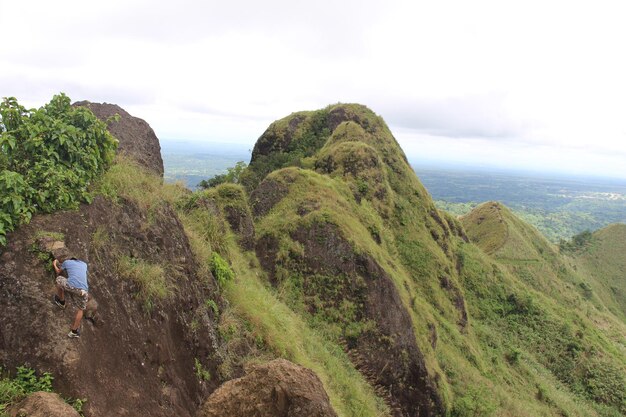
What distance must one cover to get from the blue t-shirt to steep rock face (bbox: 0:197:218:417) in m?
0.38

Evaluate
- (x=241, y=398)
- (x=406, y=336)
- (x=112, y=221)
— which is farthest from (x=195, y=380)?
(x=406, y=336)

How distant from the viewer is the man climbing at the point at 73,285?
21.4 feet

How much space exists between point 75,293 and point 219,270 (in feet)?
18.3

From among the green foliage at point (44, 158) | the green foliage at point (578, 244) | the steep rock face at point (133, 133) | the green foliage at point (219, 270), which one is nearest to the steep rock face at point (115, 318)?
the green foliage at point (44, 158)

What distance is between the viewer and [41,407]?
5395 millimetres

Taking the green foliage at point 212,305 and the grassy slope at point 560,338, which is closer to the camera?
the green foliage at point 212,305

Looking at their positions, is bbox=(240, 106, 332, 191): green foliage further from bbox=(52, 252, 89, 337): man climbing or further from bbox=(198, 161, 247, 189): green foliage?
bbox=(52, 252, 89, 337): man climbing

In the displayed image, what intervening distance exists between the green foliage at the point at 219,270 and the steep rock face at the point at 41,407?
20.5 feet

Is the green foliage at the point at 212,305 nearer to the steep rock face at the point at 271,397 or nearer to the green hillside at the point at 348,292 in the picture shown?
the green hillside at the point at 348,292

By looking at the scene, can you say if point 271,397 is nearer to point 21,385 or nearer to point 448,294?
point 21,385

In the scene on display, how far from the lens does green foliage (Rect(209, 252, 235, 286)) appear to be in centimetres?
1188

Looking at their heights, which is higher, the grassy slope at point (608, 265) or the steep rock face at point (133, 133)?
the steep rock face at point (133, 133)

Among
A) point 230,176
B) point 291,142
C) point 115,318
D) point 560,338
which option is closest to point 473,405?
point 115,318

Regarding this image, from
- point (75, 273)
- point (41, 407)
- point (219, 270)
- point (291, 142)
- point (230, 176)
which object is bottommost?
point (41, 407)
